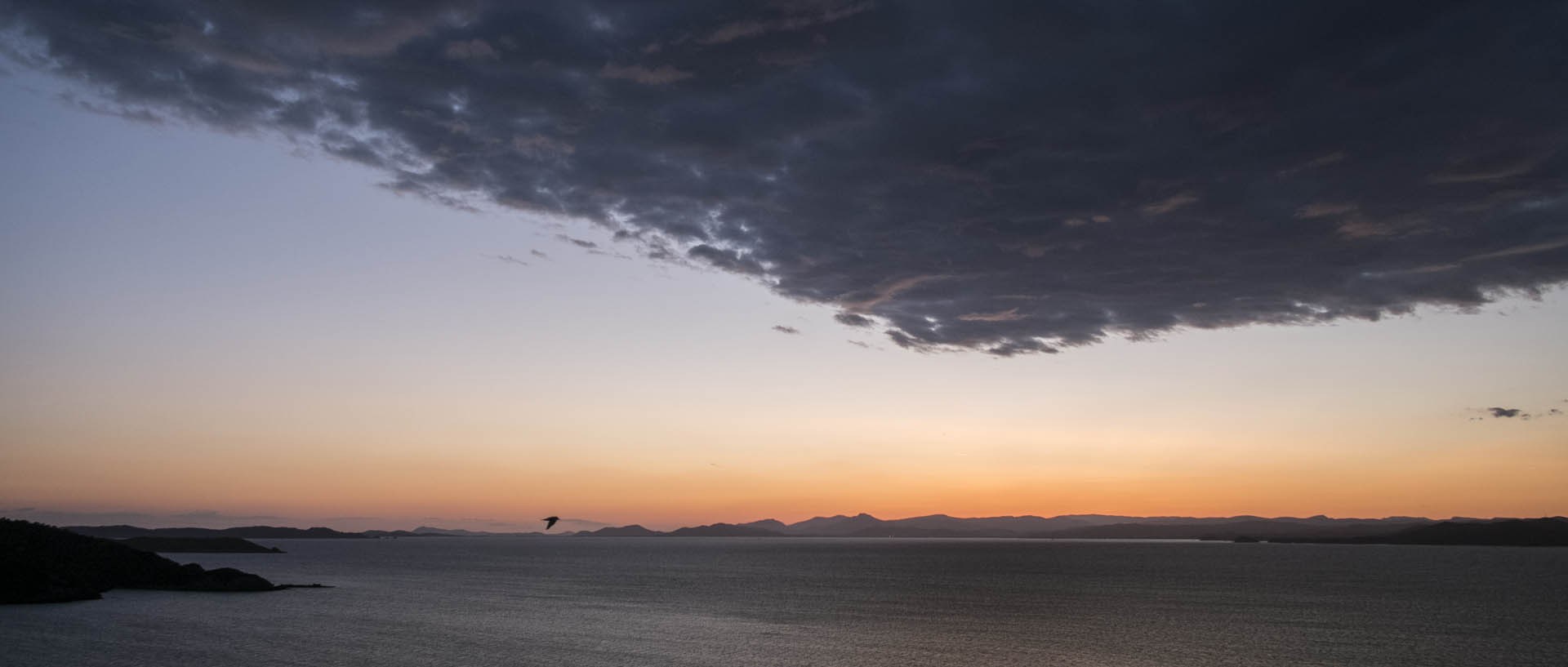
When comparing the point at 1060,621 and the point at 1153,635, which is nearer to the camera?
the point at 1153,635

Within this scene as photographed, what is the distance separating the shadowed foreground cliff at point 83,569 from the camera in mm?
80312

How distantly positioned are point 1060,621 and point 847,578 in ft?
225

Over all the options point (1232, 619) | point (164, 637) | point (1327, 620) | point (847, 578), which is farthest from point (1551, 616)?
point (164, 637)

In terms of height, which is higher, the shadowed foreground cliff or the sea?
the shadowed foreground cliff

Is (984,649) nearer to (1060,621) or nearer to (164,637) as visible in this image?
(1060,621)

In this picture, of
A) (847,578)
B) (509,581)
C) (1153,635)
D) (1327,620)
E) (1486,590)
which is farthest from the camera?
(847,578)

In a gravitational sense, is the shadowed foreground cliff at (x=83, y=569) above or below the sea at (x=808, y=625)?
above

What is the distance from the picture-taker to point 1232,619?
73.8 metres

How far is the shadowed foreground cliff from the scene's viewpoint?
8031cm

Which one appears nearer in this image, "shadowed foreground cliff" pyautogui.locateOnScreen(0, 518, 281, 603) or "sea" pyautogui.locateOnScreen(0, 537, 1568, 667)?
"sea" pyautogui.locateOnScreen(0, 537, 1568, 667)

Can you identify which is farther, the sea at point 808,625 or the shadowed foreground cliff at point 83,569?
the shadowed foreground cliff at point 83,569

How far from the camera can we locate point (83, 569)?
9494 cm

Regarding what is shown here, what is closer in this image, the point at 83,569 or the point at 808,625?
the point at 808,625

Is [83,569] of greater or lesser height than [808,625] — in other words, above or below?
above
